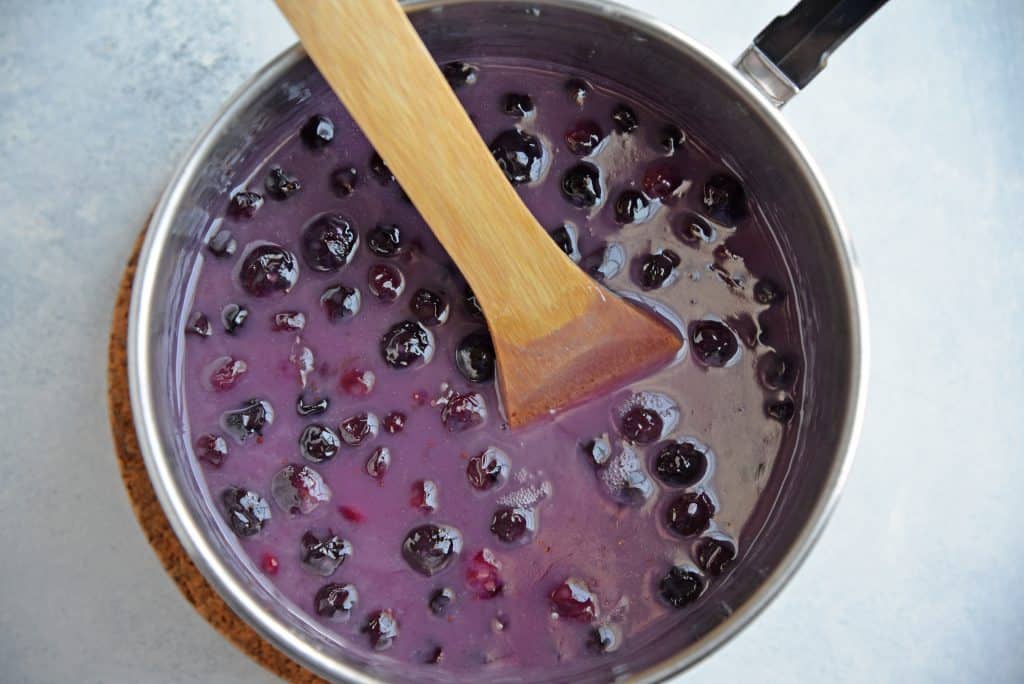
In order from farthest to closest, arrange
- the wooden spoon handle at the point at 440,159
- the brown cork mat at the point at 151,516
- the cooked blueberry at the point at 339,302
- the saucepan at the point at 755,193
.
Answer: the brown cork mat at the point at 151,516 → the cooked blueberry at the point at 339,302 → the saucepan at the point at 755,193 → the wooden spoon handle at the point at 440,159

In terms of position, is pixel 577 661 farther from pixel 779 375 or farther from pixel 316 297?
pixel 316 297

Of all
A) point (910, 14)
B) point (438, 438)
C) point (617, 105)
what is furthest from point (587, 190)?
point (910, 14)

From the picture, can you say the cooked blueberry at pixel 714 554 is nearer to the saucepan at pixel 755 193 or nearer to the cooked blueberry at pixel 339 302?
the saucepan at pixel 755 193

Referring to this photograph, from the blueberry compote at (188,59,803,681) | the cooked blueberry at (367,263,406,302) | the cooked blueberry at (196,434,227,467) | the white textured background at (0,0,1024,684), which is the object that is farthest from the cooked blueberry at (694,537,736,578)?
the cooked blueberry at (196,434,227,467)

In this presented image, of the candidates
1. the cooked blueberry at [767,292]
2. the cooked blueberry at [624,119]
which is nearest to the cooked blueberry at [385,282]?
the cooked blueberry at [624,119]

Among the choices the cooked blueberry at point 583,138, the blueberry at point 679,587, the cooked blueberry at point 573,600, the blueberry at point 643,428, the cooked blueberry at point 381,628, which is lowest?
the blueberry at point 679,587

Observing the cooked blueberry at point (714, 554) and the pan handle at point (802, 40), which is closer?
the pan handle at point (802, 40)

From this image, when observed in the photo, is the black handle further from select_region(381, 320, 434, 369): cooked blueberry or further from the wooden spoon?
select_region(381, 320, 434, 369): cooked blueberry
